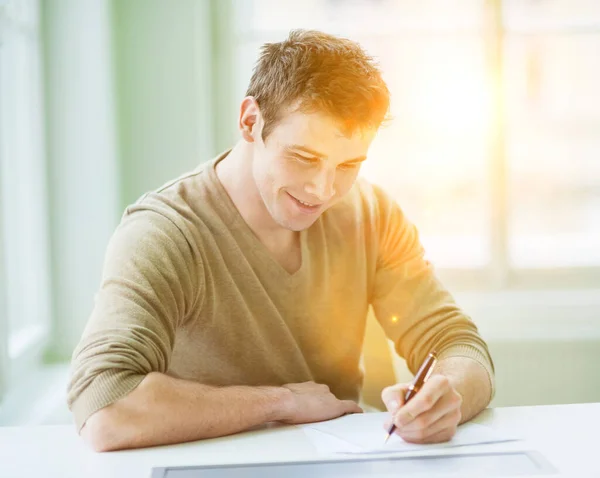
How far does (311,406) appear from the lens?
1.31 m

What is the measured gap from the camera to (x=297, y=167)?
1433mm

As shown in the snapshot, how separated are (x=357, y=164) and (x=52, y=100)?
143 cm

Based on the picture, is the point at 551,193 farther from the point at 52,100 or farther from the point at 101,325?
the point at 101,325

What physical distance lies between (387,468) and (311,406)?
0.28 meters

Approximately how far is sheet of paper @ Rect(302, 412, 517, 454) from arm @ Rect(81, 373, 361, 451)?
5 cm

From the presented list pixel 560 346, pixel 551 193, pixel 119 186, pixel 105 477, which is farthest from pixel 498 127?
pixel 105 477

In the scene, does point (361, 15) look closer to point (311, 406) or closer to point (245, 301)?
point (245, 301)

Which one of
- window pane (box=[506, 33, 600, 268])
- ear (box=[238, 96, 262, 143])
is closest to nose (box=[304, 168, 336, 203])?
ear (box=[238, 96, 262, 143])

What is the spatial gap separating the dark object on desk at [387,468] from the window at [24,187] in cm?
141

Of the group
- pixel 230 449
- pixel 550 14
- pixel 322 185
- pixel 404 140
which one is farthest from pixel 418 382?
pixel 550 14

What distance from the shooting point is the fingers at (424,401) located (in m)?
1.15

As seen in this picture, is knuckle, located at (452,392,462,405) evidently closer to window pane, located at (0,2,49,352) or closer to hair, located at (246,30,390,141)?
hair, located at (246,30,390,141)

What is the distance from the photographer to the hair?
138cm

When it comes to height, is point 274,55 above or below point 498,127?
above
